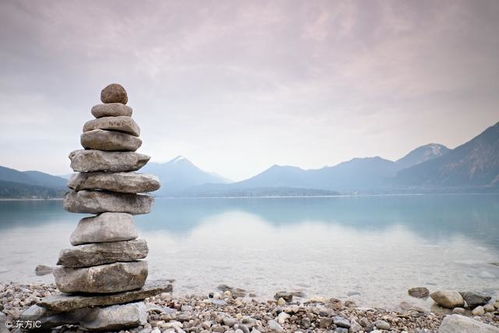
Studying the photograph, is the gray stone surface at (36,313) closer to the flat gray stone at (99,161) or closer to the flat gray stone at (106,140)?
the flat gray stone at (99,161)

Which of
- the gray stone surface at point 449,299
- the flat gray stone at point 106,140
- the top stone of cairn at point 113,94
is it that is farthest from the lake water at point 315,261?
the top stone of cairn at point 113,94

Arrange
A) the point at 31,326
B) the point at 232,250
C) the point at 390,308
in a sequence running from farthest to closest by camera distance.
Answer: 1. the point at 232,250
2. the point at 390,308
3. the point at 31,326

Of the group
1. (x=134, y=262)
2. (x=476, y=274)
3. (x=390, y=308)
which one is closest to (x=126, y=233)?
(x=134, y=262)

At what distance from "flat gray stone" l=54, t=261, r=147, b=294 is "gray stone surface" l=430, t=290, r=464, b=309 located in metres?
16.0

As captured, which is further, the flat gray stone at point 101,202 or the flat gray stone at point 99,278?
the flat gray stone at point 101,202

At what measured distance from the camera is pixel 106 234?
10.9 m

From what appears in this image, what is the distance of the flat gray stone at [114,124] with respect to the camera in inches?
446

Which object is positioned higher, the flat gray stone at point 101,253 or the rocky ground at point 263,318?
the flat gray stone at point 101,253

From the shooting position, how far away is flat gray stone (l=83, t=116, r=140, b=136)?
11336mm

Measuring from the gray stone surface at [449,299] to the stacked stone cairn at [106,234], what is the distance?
49.6 ft

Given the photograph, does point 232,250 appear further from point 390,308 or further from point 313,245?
point 390,308

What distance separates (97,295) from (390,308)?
14.8 metres

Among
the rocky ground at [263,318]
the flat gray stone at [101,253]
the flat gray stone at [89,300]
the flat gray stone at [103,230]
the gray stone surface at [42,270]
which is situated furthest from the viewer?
the gray stone surface at [42,270]

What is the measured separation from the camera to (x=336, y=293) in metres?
21.5
